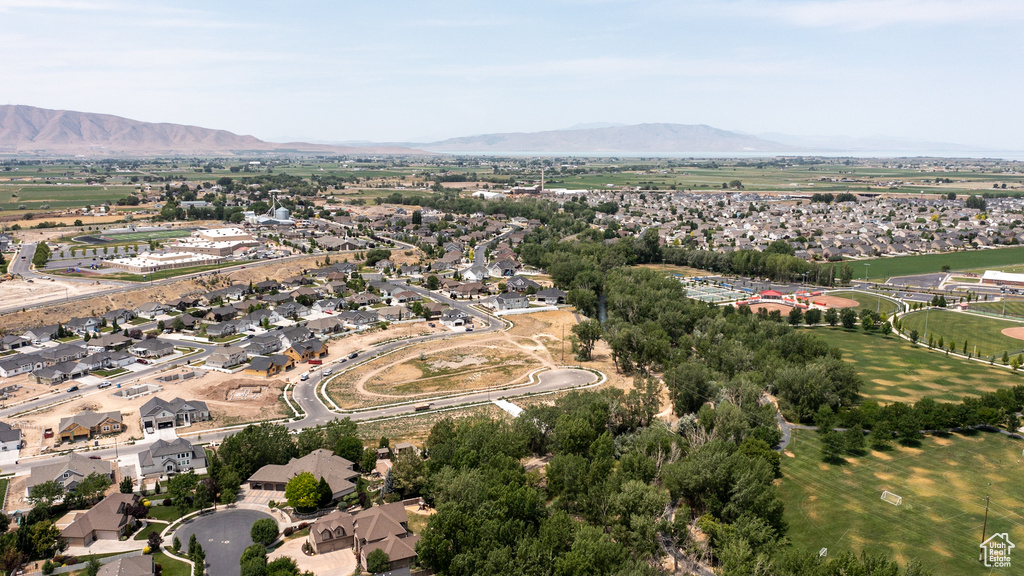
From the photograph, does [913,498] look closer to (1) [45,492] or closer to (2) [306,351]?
(1) [45,492]

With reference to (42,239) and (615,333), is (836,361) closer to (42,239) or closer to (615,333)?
(615,333)

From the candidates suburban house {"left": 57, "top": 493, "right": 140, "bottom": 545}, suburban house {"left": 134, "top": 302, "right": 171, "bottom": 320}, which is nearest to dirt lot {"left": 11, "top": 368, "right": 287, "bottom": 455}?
suburban house {"left": 57, "top": 493, "right": 140, "bottom": 545}

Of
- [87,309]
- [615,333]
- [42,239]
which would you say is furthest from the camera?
[42,239]

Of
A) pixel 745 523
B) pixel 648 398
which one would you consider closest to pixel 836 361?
pixel 648 398

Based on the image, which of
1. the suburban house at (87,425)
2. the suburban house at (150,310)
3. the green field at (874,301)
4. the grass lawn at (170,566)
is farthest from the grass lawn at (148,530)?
the green field at (874,301)

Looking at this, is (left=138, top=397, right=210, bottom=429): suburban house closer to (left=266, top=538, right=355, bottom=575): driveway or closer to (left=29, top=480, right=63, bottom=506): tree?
(left=29, top=480, right=63, bottom=506): tree

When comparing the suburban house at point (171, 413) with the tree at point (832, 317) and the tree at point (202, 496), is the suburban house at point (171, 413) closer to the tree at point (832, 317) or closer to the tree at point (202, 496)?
the tree at point (202, 496)

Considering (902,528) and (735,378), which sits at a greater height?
(735,378)
